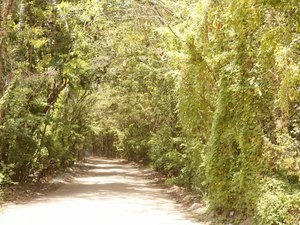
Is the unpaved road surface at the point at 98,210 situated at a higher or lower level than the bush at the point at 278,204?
lower

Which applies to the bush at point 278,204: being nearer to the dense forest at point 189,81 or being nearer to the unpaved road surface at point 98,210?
the dense forest at point 189,81

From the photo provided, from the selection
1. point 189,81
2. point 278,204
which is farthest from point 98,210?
point 278,204

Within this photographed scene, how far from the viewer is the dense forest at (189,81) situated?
7.62 m

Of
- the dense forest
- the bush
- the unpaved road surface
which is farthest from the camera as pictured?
the unpaved road surface

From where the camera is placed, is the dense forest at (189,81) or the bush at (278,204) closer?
the bush at (278,204)

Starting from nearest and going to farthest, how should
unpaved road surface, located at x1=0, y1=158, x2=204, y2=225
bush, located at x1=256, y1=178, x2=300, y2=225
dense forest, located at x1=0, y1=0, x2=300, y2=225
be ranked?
bush, located at x1=256, y1=178, x2=300, y2=225, dense forest, located at x1=0, y1=0, x2=300, y2=225, unpaved road surface, located at x1=0, y1=158, x2=204, y2=225

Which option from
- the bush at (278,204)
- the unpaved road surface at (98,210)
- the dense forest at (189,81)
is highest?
the dense forest at (189,81)

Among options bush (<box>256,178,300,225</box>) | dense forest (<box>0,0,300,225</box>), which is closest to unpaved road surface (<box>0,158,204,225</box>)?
dense forest (<box>0,0,300,225</box>)

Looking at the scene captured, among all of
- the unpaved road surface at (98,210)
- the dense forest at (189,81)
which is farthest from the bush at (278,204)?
the unpaved road surface at (98,210)

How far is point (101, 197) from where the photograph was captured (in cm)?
1666

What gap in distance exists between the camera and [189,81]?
12.2m

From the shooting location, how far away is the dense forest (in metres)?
7.62

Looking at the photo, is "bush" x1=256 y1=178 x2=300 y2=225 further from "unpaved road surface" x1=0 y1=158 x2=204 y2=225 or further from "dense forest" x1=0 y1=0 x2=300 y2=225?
"unpaved road surface" x1=0 y1=158 x2=204 y2=225

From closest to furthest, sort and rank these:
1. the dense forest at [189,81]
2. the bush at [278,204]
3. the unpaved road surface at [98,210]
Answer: the bush at [278,204] < the dense forest at [189,81] < the unpaved road surface at [98,210]
